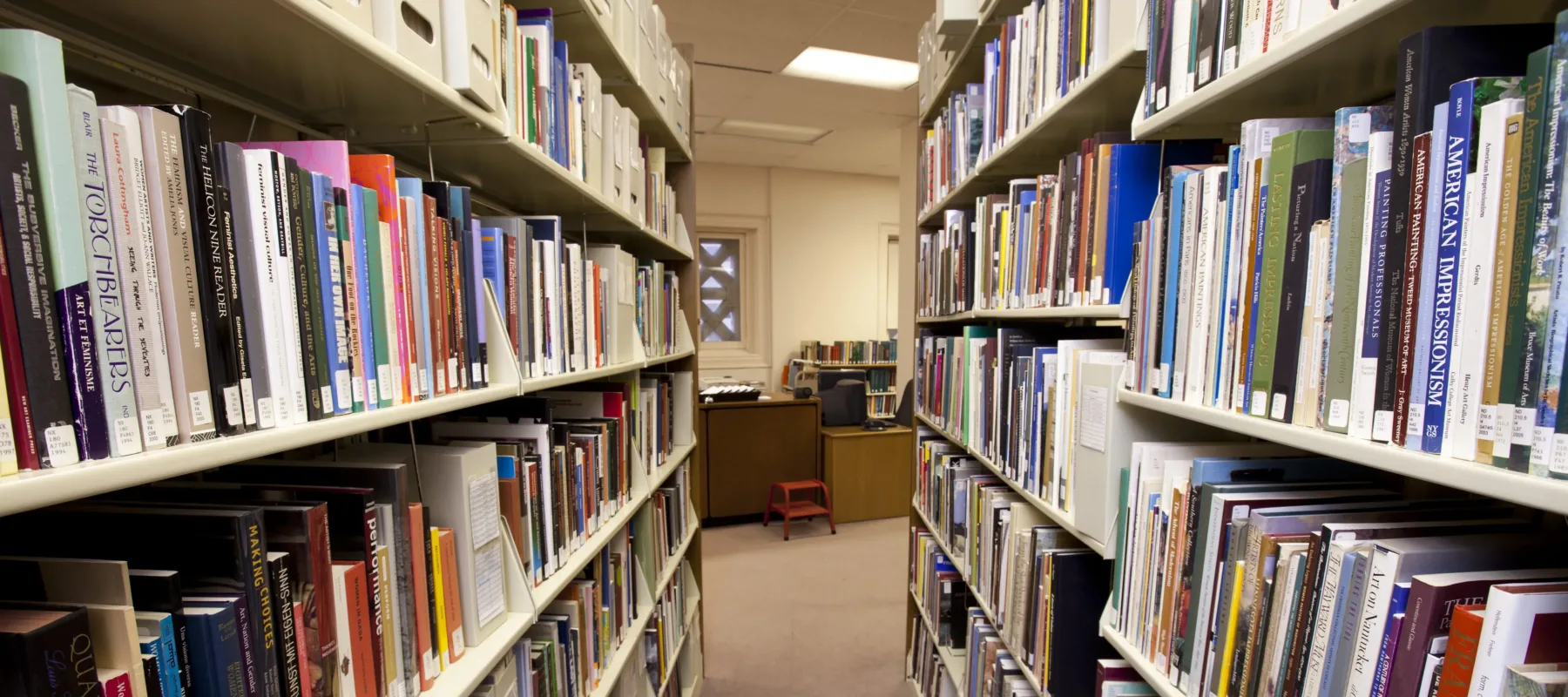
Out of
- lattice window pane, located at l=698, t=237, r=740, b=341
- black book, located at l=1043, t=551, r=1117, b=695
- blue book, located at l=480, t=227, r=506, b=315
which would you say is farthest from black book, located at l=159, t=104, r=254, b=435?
lattice window pane, located at l=698, t=237, r=740, b=341

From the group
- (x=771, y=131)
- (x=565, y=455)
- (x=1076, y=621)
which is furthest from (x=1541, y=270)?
(x=771, y=131)

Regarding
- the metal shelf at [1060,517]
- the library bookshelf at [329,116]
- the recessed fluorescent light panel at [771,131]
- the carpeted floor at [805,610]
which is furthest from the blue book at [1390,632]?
the recessed fluorescent light panel at [771,131]

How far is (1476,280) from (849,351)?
5.47 metres

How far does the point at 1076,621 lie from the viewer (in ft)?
3.79

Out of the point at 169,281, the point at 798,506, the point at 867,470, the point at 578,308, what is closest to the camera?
the point at 169,281

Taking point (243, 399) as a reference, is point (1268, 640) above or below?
below

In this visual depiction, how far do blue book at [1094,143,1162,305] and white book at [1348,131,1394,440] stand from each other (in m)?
0.49

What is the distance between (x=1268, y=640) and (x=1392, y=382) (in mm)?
306

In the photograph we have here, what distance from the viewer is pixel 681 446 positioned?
93.0 inches

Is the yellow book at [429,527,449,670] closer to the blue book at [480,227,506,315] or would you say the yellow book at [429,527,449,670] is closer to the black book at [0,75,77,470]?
the blue book at [480,227,506,315]

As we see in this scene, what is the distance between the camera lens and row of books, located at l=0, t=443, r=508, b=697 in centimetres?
52

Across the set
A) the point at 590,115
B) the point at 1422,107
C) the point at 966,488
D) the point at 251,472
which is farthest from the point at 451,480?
the point at 966,488

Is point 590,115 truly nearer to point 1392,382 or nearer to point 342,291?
point 342,291

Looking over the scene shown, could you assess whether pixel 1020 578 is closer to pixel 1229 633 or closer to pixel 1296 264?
pixel 1229 633
